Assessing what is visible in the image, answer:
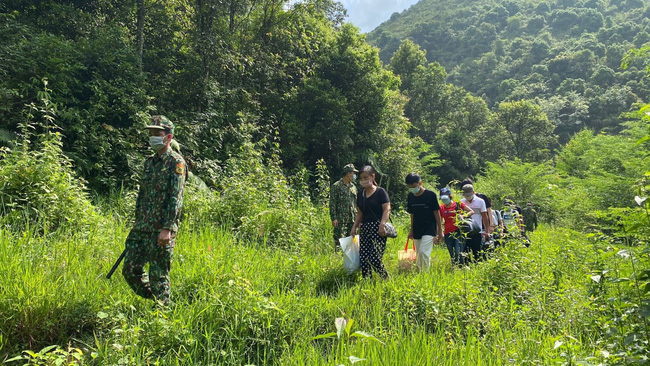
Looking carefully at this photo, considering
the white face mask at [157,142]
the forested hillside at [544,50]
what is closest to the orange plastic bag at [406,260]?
the white face mask at [157,142]

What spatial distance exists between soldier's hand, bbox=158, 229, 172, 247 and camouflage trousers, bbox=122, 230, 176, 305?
7cm

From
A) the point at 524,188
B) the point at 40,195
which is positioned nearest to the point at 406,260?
the point at 40,195

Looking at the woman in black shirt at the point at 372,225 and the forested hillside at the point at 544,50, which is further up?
the forested hillside at the point at 544,50

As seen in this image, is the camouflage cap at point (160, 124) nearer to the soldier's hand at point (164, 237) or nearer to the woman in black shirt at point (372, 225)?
the soldier's hand at point (164, 237)

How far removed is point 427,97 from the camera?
111ft

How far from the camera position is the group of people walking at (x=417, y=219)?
15.8ft

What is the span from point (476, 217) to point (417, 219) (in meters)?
1.36

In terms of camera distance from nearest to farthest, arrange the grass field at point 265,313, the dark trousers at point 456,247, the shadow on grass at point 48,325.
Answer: the grass field at point 265,313 < the shadow on grass at point 48,325 < the dark trousers at point 456,247

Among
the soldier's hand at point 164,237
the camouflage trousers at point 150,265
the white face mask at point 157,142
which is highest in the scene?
the white face mask at point 157,142

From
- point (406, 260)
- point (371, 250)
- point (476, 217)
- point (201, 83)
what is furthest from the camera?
point (201, 83)

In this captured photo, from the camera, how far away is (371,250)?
4809 millimetres

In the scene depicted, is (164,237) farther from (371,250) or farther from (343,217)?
(343,217)

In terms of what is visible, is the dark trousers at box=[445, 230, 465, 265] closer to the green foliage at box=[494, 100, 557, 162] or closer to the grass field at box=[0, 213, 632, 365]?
the grass field at box=[0, 213, 632, 365]

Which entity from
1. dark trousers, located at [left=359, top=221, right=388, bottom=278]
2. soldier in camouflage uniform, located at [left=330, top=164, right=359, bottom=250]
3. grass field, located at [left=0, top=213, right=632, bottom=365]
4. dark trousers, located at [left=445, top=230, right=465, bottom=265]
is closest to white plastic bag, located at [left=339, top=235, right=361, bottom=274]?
dark trousers, located at [left=359, top=221, right=388, bottom=278]
